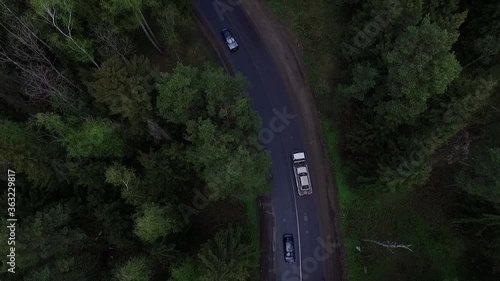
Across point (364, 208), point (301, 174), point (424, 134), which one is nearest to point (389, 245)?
point (364, 208)

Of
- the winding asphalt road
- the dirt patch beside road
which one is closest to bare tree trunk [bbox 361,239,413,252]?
the dirt patch beside road

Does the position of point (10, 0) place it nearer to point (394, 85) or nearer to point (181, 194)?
point (181, 194)

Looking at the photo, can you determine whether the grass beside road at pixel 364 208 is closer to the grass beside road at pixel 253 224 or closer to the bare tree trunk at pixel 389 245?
the bare tree trunk at pixel 389 245

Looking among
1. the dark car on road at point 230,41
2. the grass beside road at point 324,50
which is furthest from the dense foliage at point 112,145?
the grass beside road at point 324,50

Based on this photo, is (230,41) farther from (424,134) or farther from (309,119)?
(424,134)

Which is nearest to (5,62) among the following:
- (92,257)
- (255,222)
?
(92,257)

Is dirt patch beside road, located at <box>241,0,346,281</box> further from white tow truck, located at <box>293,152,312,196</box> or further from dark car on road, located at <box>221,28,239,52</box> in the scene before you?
dark car on road, located at <box>221,28,239,52</box>
